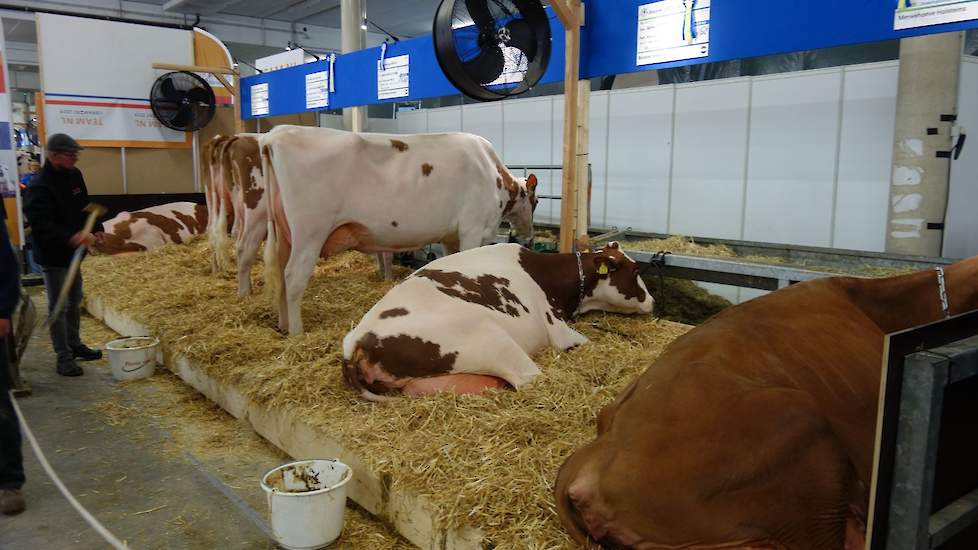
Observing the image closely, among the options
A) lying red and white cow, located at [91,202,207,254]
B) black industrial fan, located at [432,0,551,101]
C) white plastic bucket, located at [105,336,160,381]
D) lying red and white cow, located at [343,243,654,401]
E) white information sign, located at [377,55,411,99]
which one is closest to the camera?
lying red and white cow, located at [343,243,654,401]

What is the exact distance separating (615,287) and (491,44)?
1.92 m

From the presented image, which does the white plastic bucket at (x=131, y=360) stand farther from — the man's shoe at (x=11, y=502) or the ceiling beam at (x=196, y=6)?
the ceiling beam at (x=196, y=6)

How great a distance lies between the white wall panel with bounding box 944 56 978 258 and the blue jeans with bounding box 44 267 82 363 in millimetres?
7236

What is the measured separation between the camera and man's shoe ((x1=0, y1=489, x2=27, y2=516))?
2.98 meters

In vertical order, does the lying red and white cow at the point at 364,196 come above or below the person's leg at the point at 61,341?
above

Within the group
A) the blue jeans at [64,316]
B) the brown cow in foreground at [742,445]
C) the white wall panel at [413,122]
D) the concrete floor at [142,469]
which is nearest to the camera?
the brown cow in foreground at [742,445]

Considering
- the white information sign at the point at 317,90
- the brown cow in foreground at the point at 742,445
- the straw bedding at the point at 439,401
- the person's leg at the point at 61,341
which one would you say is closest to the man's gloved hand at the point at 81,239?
the person's leg at the point at 61,341

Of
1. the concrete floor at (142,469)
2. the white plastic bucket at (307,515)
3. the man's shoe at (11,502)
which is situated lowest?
the concrete floor at (142,469)

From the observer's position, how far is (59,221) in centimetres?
473

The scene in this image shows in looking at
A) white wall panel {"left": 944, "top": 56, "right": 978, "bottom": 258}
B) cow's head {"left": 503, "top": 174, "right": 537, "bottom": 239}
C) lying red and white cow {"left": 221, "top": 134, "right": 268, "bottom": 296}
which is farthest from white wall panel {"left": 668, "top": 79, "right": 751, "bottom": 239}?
lying red and white cow {"left": 221, "top": 134, "right": 268, "bottom": 296}

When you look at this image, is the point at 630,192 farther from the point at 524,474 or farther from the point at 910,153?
the point at 524,474

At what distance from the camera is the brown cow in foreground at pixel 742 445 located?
164cm

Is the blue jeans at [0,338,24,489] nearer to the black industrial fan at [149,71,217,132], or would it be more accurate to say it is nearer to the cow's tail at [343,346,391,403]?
the cow's tail at [343,346,391,403]

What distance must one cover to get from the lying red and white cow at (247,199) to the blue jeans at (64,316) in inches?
51.7
